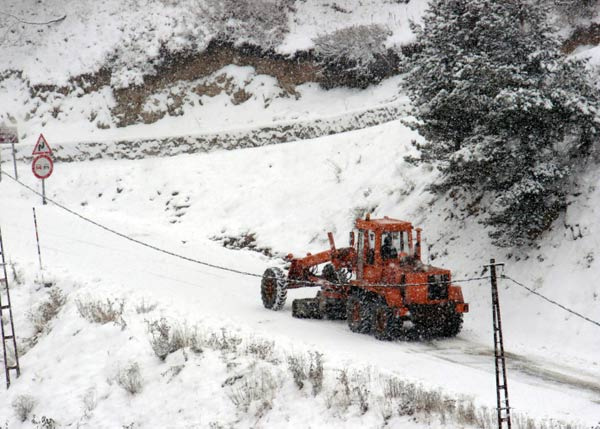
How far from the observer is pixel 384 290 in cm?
1276

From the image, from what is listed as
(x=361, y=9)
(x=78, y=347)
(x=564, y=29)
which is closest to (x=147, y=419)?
(x=78, y=347)

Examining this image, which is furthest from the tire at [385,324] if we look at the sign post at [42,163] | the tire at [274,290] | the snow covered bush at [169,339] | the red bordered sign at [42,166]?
the sign post at [42,163]

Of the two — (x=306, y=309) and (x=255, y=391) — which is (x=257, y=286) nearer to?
(x=306, y=309)

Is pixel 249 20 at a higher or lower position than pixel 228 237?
higher

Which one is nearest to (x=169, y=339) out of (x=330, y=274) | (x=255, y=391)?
(x=255, y=391)

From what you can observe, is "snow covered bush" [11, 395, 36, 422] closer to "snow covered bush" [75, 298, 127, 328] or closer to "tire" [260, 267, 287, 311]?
"snow covered bush" [75, 298, 127, 328]

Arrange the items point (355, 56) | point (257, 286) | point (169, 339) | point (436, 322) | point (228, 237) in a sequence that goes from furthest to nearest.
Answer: point (355, 56)
point (228, 237)
point (257, 286)
point (436, 322)
point (169, 339)

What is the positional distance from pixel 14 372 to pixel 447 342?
321 inches

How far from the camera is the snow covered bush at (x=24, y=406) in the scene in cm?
1024

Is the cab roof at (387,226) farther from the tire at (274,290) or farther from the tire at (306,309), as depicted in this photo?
the tire at (274,290)

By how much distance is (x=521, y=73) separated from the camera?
13.2 meters

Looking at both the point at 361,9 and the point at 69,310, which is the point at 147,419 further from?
the point at 361,9

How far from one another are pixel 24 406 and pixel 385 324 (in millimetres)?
6577

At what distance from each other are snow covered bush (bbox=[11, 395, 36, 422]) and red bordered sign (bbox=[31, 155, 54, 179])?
10.2 meters
